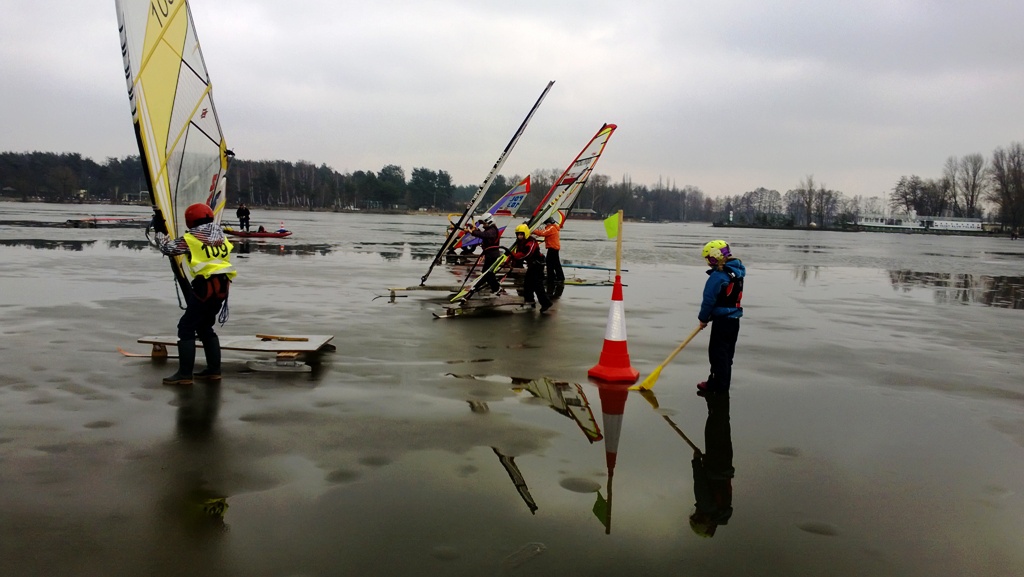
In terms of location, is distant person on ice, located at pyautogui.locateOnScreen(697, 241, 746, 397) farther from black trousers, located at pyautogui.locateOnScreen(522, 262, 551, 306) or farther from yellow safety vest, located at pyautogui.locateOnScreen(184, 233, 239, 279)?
black trousers, located at pyautogui.locateOnScreen(522, 262, 551, 306)

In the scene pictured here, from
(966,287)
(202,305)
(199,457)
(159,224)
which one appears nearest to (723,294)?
(199,457)

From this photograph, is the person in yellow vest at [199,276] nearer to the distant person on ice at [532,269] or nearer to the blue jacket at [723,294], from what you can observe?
the blue jacket at [723,294]

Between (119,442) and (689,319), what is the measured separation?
9.02 m

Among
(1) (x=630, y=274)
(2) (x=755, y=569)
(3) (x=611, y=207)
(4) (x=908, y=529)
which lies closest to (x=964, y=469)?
(4) (x=908, y=529)

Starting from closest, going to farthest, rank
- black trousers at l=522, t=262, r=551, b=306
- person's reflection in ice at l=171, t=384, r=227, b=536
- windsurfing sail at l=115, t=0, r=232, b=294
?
1. person's reflection in ice at l=171, t=384, r=227, b=536
2. windsurfing sail at l=115, t=0, r=232, b=294
3. black trousers at l=522, t=262, r=551, b=306

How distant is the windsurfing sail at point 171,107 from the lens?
571 cm

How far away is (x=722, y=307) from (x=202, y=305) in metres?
5.01

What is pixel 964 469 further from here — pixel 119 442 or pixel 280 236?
pixel 280 236

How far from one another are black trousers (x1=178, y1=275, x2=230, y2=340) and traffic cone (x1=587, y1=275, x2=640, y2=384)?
3.85 metres

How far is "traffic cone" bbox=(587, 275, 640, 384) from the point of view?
22.2 ft

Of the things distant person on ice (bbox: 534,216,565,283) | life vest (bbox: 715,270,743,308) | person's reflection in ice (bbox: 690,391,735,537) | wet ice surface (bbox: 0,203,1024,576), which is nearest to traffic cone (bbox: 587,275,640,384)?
wet ice surface (bbox: 0,203,1024,576)

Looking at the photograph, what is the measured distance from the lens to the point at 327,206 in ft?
448

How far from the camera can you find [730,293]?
245 inches

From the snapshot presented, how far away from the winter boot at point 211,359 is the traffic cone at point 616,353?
3825 mm
